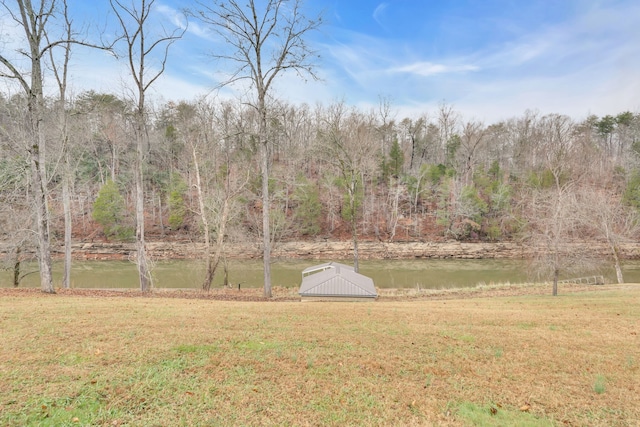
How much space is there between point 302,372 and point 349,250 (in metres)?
31.4

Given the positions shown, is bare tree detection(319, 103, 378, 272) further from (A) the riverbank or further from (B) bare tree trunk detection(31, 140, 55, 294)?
(B) bare tree trunk detection(31, 140, 55, 294)

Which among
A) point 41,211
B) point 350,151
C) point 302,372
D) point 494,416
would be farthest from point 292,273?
point 494,416

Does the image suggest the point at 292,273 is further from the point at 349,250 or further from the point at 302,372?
the point at 302,372

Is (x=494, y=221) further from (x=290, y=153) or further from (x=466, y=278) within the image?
(x=290, y=153)

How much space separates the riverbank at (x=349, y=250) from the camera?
1286 inches

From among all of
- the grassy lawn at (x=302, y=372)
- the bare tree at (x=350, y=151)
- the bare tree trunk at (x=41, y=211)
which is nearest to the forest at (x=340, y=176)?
the bare tree at (x=350, y=151)

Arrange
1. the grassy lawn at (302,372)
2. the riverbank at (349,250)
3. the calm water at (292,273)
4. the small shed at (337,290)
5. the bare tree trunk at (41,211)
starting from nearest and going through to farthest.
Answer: the grassy lawn at (302,372)
the bare tree trunk at (41,211)
the small shed at (337,290)
the calm water at (292,273)
the riverbank at (349,250)

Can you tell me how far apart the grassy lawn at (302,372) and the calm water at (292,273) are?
49.3 feet

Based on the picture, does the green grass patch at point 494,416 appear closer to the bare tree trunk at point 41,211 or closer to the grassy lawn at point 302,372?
the grassy lawn at point 302,372

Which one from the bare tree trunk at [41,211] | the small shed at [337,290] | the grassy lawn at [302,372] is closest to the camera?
the grassy lawn at [302,372]

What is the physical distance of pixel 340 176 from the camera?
41.1 metres

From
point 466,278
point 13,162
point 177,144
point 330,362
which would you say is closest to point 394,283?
point 466,278

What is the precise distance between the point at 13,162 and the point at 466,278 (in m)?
26.4

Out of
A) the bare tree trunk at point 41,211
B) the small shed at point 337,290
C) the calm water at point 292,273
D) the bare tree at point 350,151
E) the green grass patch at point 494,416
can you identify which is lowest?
the calm water at point 292,273
